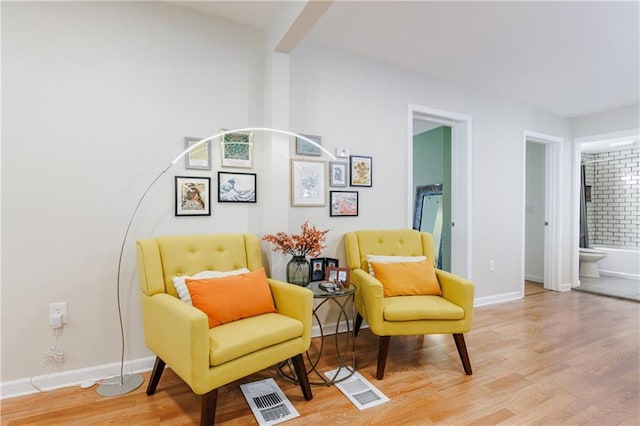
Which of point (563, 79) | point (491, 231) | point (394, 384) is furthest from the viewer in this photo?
point (491, 231)

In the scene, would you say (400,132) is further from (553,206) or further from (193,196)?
(553,206)

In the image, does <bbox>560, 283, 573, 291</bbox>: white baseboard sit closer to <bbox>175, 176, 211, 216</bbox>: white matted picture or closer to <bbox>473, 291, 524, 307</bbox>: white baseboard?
<bbox>473, 291, 524, 307</bbox>: white baseboard

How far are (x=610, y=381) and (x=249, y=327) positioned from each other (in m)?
2.31

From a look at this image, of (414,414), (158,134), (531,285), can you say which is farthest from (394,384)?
(531,285)

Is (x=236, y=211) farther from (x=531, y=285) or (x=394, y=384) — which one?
(x=531, y=285)

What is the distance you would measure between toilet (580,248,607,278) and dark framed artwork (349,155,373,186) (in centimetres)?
448

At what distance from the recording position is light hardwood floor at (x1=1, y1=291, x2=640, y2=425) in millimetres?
1688

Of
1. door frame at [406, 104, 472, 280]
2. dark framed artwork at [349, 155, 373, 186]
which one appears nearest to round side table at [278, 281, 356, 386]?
dark framed artwork at [349, 155, 373, 186]

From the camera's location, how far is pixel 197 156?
2352 mm

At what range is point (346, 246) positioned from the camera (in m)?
2.68

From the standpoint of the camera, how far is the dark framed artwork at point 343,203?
283cm

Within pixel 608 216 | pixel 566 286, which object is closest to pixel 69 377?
pixel 566 286

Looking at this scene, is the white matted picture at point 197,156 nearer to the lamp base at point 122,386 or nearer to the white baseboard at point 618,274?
the lamp base at point 122,386

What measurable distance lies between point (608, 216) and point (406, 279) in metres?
5.80
